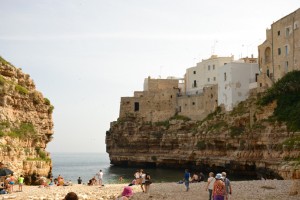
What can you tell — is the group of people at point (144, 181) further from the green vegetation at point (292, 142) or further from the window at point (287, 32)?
the window at point (287, 32)

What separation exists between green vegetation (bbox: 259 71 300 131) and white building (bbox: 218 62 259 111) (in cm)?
686

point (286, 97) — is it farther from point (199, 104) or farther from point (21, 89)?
point (21, 89)

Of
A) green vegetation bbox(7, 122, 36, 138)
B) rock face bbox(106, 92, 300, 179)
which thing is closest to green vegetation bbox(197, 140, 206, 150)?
rock face bbox(106, 92, 300, 179)

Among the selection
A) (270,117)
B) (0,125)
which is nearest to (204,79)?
(270,117)

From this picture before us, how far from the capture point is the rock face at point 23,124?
1108 inches

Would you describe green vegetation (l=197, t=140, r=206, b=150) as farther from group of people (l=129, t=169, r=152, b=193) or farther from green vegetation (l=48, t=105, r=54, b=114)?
group of people (l=129, t=169, r=152, b=193)

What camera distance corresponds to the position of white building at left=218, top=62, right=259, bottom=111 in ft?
182

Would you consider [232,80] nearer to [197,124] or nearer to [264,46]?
[264,46]

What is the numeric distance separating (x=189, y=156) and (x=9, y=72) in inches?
1413

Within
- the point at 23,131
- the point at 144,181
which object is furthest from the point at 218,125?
the point at 144,181

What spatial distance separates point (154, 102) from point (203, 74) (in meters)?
10.4

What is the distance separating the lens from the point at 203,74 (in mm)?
72938

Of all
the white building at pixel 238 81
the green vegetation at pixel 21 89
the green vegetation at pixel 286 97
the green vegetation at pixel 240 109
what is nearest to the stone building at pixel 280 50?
the green vegetation at pixel 286 97

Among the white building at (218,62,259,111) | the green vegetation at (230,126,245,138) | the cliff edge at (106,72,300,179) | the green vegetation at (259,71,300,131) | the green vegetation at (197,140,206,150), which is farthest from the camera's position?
the green vegetation at (197,140,206,150)
